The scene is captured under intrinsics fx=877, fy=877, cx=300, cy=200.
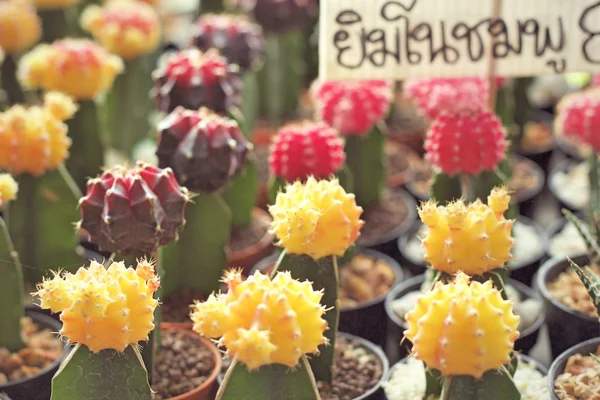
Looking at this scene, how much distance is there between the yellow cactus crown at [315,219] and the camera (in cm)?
140

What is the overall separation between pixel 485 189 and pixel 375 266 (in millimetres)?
427

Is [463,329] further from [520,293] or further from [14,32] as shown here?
[14,32]

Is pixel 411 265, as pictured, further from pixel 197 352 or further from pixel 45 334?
pixel 45 334

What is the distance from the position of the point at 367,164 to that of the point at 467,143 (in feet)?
2.01

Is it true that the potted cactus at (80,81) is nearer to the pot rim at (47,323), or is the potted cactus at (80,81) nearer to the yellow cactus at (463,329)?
the pot rim at (47,323)

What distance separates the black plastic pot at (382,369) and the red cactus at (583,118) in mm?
794

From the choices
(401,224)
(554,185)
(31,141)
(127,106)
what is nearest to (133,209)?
(31,141)

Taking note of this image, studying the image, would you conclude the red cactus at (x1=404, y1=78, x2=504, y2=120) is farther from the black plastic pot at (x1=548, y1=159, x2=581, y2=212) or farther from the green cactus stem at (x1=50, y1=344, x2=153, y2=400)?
the green cactus stem at (x1=50, y1=344, x2=153, y2=400)

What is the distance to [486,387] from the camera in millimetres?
1271

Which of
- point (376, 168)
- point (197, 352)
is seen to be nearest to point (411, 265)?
point (376, 168)

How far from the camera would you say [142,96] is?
272 cm

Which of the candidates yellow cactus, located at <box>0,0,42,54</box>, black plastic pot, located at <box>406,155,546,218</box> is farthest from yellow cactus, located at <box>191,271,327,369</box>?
yellow cactus, located at <box>0,0,42,54</box>

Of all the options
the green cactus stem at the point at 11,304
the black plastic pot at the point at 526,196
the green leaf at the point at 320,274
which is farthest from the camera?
the black plastic pot at the point at 526,196

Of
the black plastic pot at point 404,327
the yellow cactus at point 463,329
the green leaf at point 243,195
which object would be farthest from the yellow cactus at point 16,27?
the yellow cactus at point 463,329
